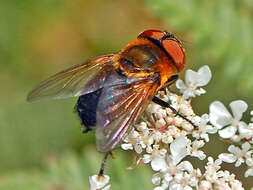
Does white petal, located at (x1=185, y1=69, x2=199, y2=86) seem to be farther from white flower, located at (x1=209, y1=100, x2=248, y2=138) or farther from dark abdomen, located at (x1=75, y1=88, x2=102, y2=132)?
dark abdomen, located at (x1=75, y1=88, x2=102, y2=132)

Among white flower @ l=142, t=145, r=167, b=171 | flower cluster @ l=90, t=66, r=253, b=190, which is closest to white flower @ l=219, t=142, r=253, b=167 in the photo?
flower cluster @ l=90, t=66, r=253, b=190

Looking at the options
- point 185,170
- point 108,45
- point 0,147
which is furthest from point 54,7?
point 185,170

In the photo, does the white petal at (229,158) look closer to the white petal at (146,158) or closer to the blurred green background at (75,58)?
the white petal at (146,158)

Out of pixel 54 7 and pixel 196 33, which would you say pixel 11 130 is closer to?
pixel 54 7

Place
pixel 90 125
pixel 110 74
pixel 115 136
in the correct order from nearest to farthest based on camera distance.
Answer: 1. pixel 115 136
2. pixel 90 125
3. pixel 110 74

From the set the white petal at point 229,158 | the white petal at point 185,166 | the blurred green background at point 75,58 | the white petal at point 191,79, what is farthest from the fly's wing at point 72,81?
the blurred green background at point 75,58
